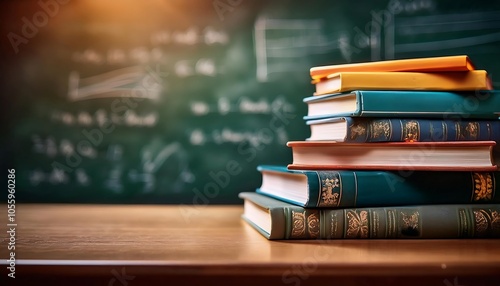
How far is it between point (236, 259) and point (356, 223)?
0.26 metres

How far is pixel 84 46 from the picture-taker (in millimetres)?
1366

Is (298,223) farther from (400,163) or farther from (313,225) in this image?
(400,163)

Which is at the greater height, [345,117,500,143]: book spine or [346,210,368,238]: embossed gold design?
[345,117,500,143]: book spine

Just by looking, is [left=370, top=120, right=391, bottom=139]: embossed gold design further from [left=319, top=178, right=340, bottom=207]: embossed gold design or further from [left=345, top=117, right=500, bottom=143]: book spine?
[left=319, top=178, right=340, bottom=207]: embossed gold design

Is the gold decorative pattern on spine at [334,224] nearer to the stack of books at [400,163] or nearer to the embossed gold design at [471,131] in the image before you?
the stack of books at [400,163]

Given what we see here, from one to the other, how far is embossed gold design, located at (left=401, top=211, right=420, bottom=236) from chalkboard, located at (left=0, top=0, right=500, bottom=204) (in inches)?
20.5

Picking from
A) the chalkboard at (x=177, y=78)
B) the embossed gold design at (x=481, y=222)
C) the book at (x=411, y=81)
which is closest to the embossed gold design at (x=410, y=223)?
the embossed gold design at (x=481, y=222)

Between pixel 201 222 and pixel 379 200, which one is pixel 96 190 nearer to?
pixel 201 222

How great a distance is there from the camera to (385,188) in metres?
0.91

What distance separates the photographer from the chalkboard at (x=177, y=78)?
1363mm

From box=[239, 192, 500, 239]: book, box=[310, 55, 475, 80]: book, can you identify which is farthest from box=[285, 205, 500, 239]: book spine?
box=[310, 55, 475, 80]: book

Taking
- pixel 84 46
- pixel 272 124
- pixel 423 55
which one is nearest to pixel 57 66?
pixel 84 46

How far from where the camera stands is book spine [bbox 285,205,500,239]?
0.89 metres

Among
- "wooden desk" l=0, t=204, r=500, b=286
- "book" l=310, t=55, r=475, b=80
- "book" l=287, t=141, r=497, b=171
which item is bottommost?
"wooden desk" l=0, t=204, r=500, b=286
